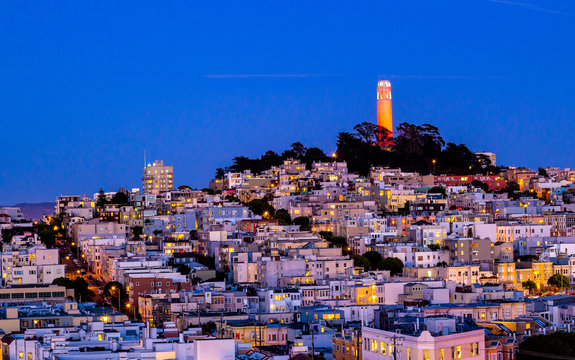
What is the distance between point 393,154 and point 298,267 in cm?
3633

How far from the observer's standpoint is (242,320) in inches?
1754

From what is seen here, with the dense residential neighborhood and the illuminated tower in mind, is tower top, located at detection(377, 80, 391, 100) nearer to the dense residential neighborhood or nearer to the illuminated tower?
the illuminated tower

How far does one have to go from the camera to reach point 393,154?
93.7m

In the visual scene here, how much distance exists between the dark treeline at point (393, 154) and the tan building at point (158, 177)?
542cm

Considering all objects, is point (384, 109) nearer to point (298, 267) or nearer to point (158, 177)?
point (158, 177)

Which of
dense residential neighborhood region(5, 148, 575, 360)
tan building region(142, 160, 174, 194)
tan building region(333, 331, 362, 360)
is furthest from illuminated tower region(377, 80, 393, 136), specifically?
tan building region(333, 331, 362, 360)

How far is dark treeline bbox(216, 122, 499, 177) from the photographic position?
9312cm

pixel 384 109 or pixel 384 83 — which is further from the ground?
pixel 384 83

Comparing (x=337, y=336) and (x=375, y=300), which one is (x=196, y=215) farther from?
(x=337, y=336)

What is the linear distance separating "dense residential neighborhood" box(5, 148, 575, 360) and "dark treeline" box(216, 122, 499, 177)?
1730mm

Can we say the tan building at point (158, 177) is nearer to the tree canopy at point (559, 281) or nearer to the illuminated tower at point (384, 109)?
the illuminated tower at point (384, 109)

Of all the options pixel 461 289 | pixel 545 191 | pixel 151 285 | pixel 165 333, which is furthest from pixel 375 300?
pixel 545 191

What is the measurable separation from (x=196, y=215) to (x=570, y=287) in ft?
85.8

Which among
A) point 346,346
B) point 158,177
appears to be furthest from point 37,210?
point 346,346
